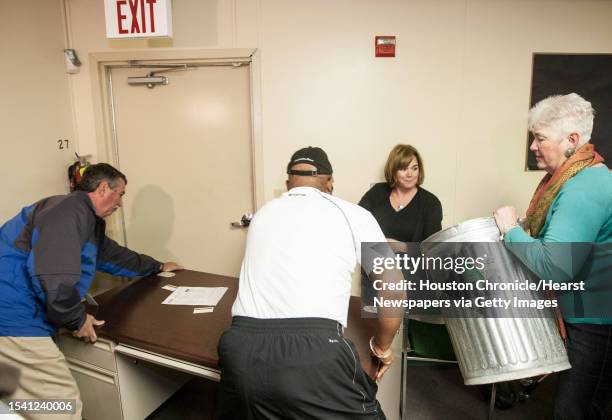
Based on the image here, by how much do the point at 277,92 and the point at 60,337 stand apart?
207 cm

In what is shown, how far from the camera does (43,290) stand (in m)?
1.64

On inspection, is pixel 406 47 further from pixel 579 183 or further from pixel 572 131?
pixel 579 183

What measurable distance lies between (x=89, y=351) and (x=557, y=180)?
2.22m

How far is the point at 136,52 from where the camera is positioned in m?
3.07

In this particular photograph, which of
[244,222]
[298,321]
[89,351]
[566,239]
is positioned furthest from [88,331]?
[566,239]


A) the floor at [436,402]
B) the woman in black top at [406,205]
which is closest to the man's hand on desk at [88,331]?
the floor at [436,402]

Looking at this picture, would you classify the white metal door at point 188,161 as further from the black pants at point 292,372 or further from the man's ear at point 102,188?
the black pants at point 292,372

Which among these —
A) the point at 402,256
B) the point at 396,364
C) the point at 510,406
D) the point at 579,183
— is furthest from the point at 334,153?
the point at 510,406

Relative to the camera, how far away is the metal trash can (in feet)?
4.92

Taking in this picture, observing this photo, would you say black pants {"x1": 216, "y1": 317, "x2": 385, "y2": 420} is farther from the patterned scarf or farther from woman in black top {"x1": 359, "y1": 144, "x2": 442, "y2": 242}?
woman in black top {"x1": 359, "y1": 144, "x2": 442, "y2": 242}

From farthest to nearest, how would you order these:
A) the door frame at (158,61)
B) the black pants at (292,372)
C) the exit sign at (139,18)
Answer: the door frame at (158,61)
the exit sign at (139,18)
the black pants at (292,372)

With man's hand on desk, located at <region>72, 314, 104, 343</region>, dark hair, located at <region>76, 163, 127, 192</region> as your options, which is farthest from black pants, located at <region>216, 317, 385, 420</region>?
dark hair, located at <region>76, 163, 127, 192</region>

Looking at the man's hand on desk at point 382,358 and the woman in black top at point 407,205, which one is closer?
the man's hand on desk at point 382,358

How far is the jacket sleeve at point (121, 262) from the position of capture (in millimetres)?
2234
